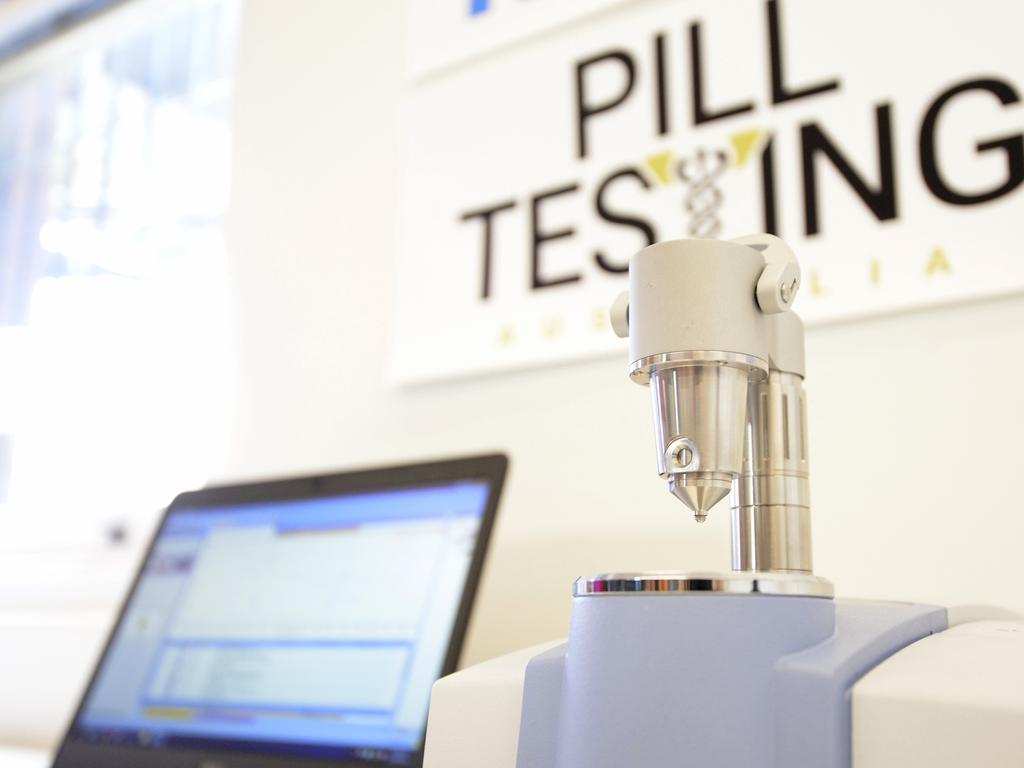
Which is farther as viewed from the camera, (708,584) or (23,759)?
(23,759)

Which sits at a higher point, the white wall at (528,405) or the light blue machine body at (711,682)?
the white wall at (528,405)

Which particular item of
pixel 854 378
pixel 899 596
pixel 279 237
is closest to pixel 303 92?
→ pixel 279 237

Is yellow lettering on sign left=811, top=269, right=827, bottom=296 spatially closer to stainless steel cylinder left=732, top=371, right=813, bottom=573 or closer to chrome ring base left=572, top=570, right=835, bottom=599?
stainless steel cylinder left=732, top=371, right=813, bottom=573

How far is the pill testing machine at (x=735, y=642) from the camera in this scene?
332 mm

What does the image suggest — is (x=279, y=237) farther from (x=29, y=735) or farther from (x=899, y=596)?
(x=899, y=596)

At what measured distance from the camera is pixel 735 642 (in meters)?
0.35

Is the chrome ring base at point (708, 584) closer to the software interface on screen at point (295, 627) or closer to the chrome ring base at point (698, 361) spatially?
the chrome ring base at point (698, 361)

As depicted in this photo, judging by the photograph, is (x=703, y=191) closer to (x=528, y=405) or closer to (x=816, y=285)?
(x=816, y=285)

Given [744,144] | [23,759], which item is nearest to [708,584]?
[744,144]

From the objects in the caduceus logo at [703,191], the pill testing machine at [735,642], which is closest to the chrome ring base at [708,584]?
the pill testing machine at [735,642]

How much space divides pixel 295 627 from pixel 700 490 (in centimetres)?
54

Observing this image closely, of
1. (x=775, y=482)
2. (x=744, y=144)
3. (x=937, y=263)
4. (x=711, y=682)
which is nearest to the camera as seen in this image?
(x=711, y=682)

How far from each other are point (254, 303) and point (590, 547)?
2.03ft

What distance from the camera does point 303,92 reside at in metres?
1.30
